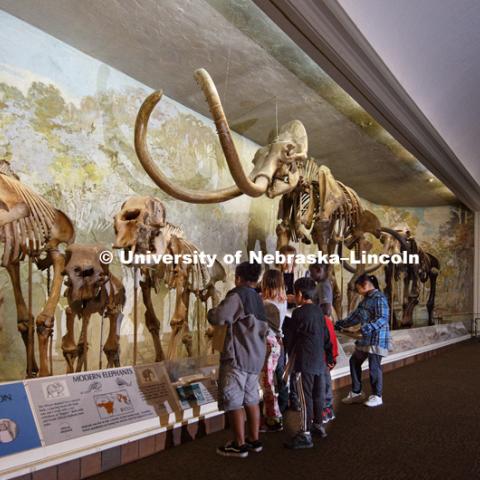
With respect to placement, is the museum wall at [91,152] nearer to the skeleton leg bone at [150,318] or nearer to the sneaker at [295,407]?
the skeleton leg bone at [150,318]

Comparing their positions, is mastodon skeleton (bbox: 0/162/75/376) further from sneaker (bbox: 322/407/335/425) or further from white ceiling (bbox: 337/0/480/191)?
white ceiling (bbox: 337/0/480/191)

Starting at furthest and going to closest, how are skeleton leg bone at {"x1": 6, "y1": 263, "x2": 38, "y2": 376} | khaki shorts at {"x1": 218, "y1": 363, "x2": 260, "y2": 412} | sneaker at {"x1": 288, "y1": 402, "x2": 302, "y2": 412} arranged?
skeleton leg bone at {"x1": 6, "y1": 263, "x2": 38, "y2": 376} → sneaker at {"x1": 288, "y1": 402, "x2": 302, "y2": 412} → khaki shorts at {"x1": 218, "y1": 363, "x2": 260, "y2": 412}

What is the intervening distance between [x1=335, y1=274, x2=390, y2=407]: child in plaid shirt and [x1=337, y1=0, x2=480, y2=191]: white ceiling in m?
2.65

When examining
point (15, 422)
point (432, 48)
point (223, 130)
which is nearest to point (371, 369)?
point (223, 130)

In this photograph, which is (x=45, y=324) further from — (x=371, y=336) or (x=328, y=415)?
(x=371, y=336)

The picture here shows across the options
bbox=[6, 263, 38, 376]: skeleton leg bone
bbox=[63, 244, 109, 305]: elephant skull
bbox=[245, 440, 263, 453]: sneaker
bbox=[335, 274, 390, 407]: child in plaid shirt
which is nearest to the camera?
bbox=[245, 440, 263, 453]: sneaker

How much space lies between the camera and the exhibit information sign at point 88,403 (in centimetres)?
304

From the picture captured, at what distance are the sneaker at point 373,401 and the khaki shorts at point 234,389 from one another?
2.18 metres

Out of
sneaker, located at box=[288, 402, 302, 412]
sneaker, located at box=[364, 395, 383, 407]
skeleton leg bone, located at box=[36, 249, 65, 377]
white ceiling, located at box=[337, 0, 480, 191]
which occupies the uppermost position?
white ceiling, located at box=[337, 0, 480, 191]

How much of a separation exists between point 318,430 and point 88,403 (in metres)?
1.94

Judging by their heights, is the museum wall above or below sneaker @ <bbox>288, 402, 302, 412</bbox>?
above

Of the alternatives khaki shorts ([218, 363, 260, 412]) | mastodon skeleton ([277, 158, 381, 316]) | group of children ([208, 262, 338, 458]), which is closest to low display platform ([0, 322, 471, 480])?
group of children ([208, 262, 338, 458])

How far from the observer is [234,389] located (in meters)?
3.47

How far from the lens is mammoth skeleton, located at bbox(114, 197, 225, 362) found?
4.51 m
